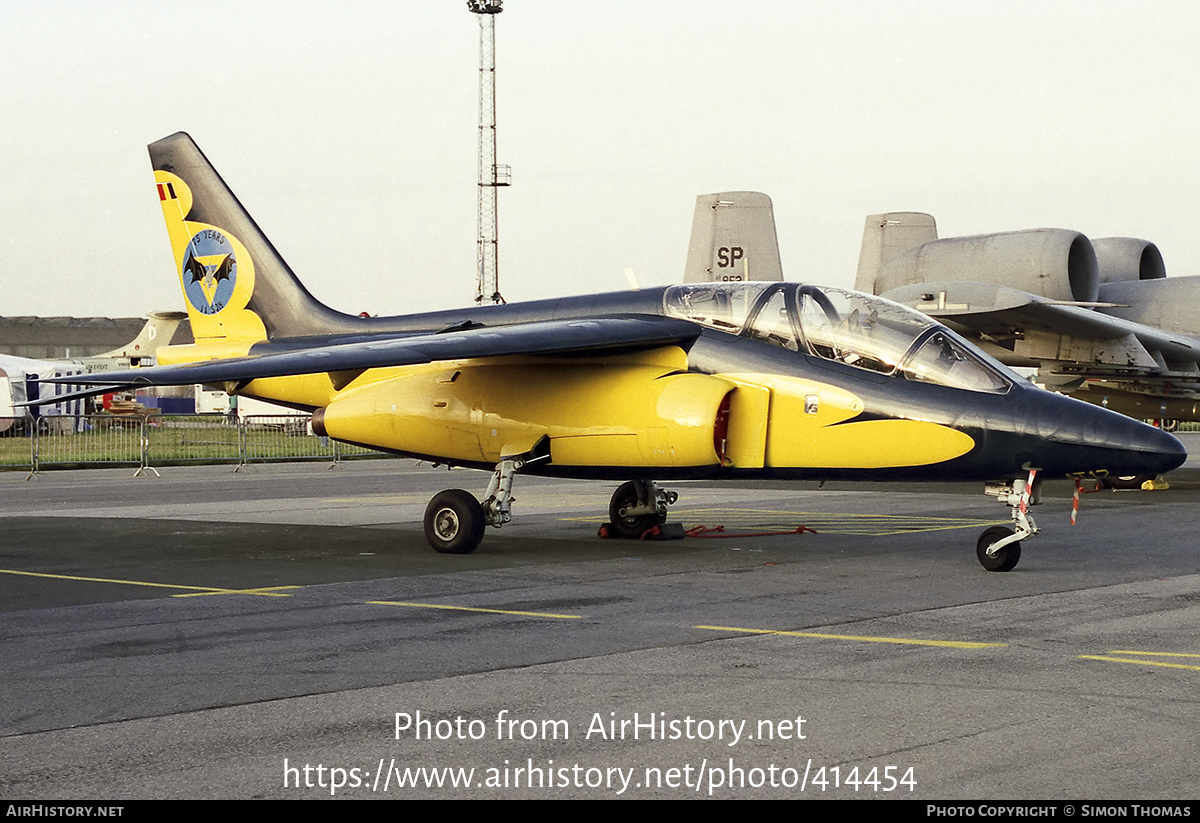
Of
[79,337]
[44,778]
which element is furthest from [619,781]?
[79,337]

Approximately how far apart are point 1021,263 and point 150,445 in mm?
28554

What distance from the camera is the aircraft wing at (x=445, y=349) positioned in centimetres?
1154

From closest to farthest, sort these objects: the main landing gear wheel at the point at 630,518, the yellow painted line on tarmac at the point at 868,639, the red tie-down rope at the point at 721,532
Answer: the yellow painted line on tarmac at the point at 868,639, the main landing gear wheel at the point at 630,518, the red tie-down rope at the point at 721,532

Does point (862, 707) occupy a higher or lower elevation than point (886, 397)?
lower

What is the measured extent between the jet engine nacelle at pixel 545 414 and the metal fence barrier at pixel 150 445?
15.9 metres

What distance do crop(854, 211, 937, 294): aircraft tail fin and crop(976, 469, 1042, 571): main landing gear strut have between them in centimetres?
2028

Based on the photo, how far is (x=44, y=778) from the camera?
4.70 meters

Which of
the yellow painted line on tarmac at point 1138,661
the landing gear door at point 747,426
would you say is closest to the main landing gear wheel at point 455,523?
the landing gear door at point 747,426

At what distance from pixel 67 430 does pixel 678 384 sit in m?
38.7

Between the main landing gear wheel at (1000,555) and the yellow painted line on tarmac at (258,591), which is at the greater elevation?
the main landing gear wheel at (1000,555)

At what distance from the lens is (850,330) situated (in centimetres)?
1135

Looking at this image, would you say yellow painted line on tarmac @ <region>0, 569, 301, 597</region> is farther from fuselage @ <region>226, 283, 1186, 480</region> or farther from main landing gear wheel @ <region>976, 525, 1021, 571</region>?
main landing gear wheel @ <region>976, 525, 1021, 571</region>

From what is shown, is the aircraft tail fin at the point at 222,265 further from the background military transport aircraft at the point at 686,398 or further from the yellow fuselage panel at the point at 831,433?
the yellow fuselage panel at the point at 831,433
